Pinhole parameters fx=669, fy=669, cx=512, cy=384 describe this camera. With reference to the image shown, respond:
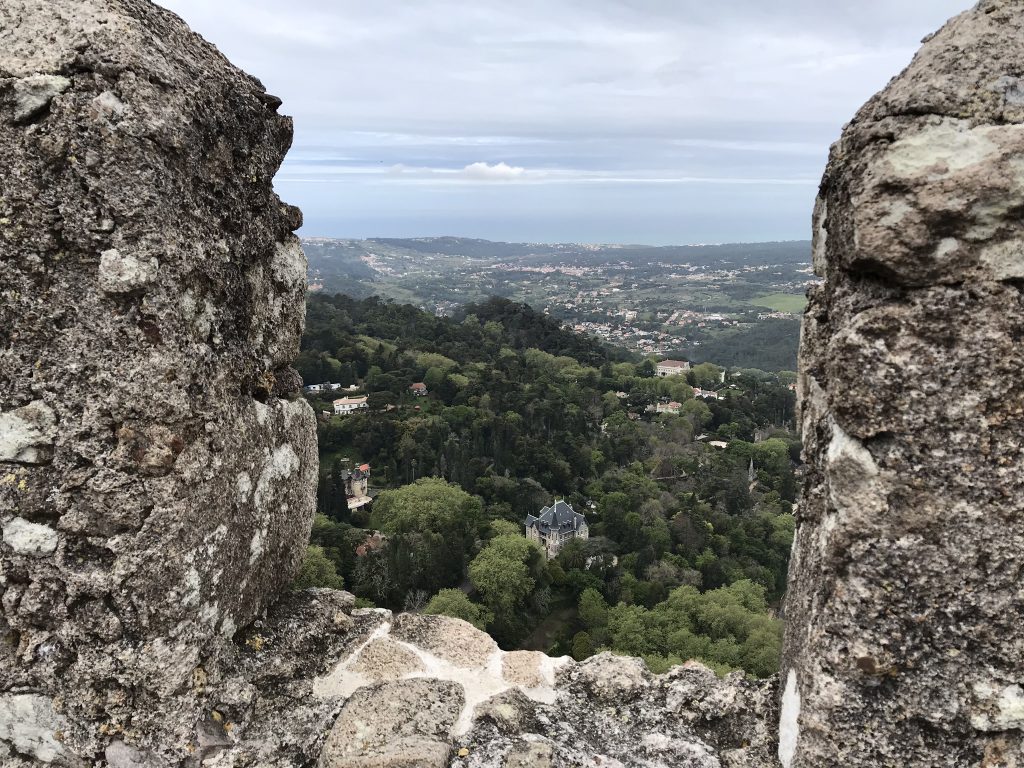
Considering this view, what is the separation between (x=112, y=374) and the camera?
3.01 meters

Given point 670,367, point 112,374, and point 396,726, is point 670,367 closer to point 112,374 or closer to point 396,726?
point 396,726

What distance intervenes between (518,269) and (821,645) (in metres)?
198

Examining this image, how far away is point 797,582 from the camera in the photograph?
10.9ft

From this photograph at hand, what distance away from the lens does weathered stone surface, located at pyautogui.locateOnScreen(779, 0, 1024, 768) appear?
246 cm

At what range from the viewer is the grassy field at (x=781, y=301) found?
406 feet

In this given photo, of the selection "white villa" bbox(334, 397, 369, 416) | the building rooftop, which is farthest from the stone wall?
"white villa" bbox(334, 397, 369, 416)

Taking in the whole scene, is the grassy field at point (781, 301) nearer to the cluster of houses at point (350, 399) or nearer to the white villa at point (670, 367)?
the white villa at point (670, 367)

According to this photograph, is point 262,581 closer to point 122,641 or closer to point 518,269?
point 122,641

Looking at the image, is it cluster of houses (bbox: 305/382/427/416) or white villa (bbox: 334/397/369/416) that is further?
cluster of houses (bbox: 305/382/427/416)

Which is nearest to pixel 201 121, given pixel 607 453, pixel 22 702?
pixel 22 702

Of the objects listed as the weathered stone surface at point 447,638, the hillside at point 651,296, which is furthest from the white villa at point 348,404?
the hillside at point 651,296

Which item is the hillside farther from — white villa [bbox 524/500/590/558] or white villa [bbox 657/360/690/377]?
white villa [bbox 524/500/590/558]

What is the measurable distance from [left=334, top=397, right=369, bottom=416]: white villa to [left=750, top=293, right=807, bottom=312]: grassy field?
316ft

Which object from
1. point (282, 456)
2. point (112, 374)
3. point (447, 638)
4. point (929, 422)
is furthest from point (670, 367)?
point (112, 374)
